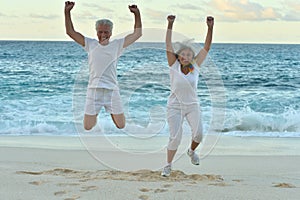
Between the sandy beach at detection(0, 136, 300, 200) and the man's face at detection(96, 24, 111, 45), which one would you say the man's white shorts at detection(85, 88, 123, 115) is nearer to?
the man's face at detection(96, 24, 111, 45)

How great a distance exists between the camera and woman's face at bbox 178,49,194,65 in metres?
6.34

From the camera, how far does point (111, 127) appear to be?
13117 mm

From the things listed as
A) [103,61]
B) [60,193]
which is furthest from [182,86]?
[60,193]

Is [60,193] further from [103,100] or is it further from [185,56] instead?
[185,56]

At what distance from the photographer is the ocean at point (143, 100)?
1040 centimetres

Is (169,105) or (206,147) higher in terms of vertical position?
(169,105)

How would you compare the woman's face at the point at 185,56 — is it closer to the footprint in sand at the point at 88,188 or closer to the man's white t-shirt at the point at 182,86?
the man's white t-shirt at the point at 182,86

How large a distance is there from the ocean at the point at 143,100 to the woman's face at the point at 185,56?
1.63 ft

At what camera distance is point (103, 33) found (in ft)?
20.8

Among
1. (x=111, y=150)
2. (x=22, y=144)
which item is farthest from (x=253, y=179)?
(x=22, y=144)

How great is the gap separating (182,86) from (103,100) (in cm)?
104

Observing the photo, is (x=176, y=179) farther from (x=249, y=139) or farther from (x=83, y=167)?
(x=249, y=139)

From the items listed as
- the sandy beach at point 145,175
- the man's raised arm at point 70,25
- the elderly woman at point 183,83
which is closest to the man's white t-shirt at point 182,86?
the elderly woman at point 183,83

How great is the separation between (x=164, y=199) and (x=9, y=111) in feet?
40.2
